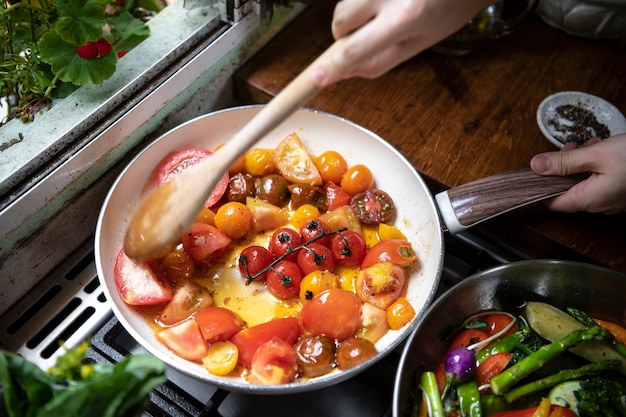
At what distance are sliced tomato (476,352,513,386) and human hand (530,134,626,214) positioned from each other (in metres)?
0.35

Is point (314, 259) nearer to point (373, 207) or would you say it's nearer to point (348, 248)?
point (348, 248)

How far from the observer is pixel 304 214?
124cm

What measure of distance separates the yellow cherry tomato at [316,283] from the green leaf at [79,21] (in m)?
0.62

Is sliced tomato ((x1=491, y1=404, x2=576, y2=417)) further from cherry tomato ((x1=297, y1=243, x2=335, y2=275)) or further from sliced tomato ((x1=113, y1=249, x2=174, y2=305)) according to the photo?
sliced tomato ((x1=113, y1=249, x2=174, y2=305))

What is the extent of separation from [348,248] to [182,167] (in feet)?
1.34

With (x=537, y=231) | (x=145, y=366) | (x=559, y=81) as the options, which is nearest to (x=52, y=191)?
(x=145, y=366)

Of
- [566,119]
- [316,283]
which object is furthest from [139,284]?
[566,119]

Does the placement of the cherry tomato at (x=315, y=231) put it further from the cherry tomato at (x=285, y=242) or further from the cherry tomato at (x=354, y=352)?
the cherry tomato at (x=354, y=352)

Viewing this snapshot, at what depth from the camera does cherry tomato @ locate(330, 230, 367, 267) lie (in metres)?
1.16

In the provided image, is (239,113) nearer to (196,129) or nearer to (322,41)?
(196,129)

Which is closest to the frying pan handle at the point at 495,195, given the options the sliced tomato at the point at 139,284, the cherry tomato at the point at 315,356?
the cherry tomato at the point at 315,356

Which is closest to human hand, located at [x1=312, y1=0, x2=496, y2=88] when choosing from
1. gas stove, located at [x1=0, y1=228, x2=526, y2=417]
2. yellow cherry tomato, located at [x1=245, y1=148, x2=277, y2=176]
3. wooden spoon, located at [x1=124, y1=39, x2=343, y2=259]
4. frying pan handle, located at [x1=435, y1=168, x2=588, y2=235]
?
wooden spoon, located at [x1=124, y1=39, x2=343, y2=259]

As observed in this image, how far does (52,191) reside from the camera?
109 centimetres

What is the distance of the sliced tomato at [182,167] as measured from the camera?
4.09ft
